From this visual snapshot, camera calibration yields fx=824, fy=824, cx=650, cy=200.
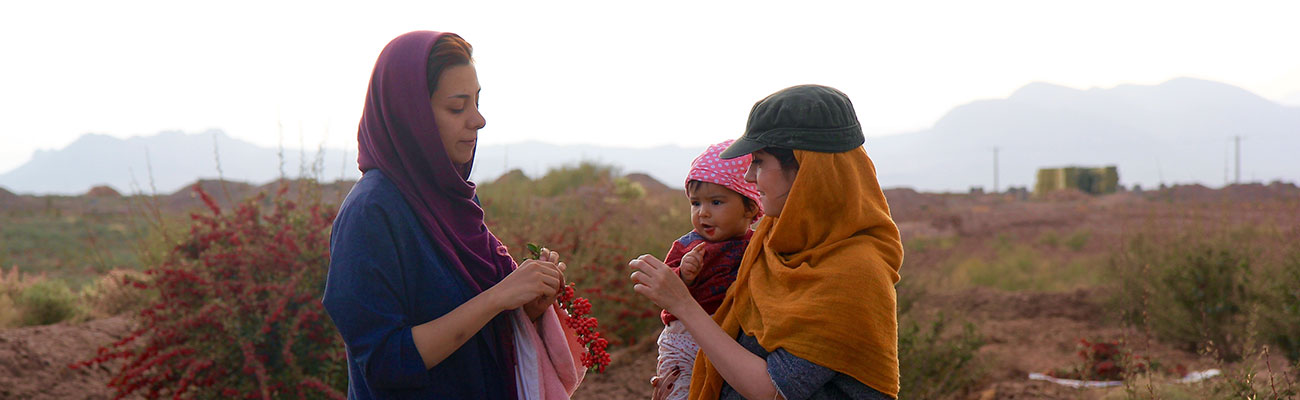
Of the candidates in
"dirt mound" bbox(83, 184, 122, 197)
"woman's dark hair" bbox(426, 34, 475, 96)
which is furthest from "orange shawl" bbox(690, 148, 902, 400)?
"dirt mound" bbox(83, 184, 122, 197)

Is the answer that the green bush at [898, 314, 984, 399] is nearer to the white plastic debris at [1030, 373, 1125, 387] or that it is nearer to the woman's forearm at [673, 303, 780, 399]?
the white plastic debris at [1030, 373, 1125, 387]

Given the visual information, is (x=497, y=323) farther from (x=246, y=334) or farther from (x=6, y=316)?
(x=6, y=316)

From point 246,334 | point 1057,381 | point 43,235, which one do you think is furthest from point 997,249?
point 43,235

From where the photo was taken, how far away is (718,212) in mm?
2471

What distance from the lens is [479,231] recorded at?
2.20 meters

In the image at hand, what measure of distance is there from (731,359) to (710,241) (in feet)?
2.23

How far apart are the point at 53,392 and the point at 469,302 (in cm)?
496

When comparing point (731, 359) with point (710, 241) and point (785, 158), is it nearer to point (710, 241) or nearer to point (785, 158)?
point (785, 158)

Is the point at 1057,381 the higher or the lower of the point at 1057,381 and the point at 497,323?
the lower

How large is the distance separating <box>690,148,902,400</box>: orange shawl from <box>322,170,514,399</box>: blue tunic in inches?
28.9

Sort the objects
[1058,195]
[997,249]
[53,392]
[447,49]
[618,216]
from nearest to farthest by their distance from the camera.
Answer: [447,49]
[53,392]
[618,216]
[997,249]
[1058,195]

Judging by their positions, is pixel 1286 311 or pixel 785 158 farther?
pixel 1286 311

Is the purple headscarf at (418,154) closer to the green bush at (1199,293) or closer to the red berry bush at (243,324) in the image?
the red berry bush at (243,324)

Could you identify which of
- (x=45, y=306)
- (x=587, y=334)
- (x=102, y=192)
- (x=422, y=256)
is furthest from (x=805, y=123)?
(x=102, y=192)
